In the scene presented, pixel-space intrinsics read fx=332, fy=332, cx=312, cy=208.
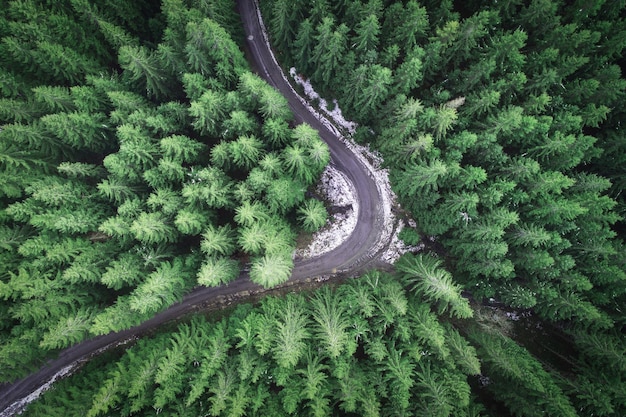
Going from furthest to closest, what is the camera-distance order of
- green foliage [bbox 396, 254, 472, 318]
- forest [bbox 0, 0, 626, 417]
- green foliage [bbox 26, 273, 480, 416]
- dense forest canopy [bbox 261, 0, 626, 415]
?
1. dense forest canopy [bbox 261, 0, 626, 415]
2. forest [bbox 0, 0, 626, 417]
3. green foliage [bbox 396, 254, 472, 318]
4. green foliage [bbox 26, 273, 480, 416]

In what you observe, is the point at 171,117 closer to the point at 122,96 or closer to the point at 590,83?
the point at 122,96

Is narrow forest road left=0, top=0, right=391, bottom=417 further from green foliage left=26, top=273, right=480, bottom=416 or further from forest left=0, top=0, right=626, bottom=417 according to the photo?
green foliage left=26, top=273, right=480, bottom=416

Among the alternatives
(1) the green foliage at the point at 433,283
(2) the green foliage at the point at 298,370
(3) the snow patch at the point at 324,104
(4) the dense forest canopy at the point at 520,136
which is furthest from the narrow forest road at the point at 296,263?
(4) the dense forest canopy at the point at 520,136

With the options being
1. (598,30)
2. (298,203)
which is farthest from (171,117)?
(598,30)

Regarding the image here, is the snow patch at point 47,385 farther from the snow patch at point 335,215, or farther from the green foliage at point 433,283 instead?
the green foliage at point 433,283

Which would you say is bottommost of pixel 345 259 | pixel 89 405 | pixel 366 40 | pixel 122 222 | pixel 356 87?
pixel 89 405

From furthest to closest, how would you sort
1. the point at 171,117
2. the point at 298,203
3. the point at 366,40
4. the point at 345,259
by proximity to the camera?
the point at 345,259 < the point at 298,203 < the point at 171,117 < the point at 366,40

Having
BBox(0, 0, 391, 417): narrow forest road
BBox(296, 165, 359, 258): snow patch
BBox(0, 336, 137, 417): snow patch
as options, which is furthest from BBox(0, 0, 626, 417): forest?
BBox(296, 165, 359, 258): snow patch
